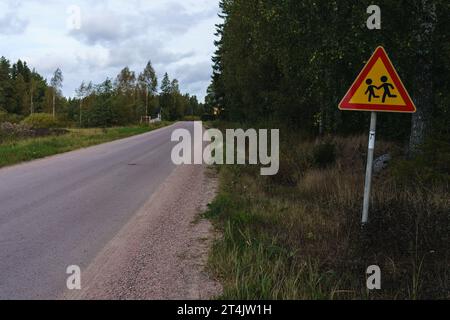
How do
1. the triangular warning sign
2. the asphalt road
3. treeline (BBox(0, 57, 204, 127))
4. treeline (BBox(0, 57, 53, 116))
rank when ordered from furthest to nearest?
treeline (BBox(0, 57, 53, 116))
treeline (BBox(0, 57, 204, 127))
the triangular warning sign
the asphalt road

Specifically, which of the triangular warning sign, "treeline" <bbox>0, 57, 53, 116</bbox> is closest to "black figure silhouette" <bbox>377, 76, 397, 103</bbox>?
the triangular warning sign

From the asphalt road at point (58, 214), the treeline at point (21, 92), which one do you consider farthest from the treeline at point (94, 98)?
the asphalt road at point (58, 214)

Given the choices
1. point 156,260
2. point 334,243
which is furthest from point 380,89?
point 156,260

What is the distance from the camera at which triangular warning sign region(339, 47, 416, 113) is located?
557 centimetres

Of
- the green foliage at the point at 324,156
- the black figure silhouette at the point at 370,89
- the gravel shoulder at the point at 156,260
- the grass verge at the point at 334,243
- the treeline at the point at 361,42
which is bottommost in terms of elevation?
the gravel shoulder at the point at 156,260

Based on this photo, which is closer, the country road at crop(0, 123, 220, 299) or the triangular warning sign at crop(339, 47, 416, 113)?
the country road at crop(0, 123, 220, 299)

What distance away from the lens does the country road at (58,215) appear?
4.56m

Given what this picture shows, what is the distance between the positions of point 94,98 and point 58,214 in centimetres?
8044

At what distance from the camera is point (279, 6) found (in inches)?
368

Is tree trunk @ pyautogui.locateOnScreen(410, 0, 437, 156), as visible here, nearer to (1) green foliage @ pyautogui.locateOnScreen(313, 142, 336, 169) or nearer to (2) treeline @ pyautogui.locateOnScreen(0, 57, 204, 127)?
(1) green foliage @ pyautogui.locateOnScreen(313, 142, 336, 169)

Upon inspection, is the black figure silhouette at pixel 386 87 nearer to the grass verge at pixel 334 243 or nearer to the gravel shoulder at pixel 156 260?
the grass verge at pixel 334 243

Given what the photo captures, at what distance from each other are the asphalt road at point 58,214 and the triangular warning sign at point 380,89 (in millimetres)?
4378
